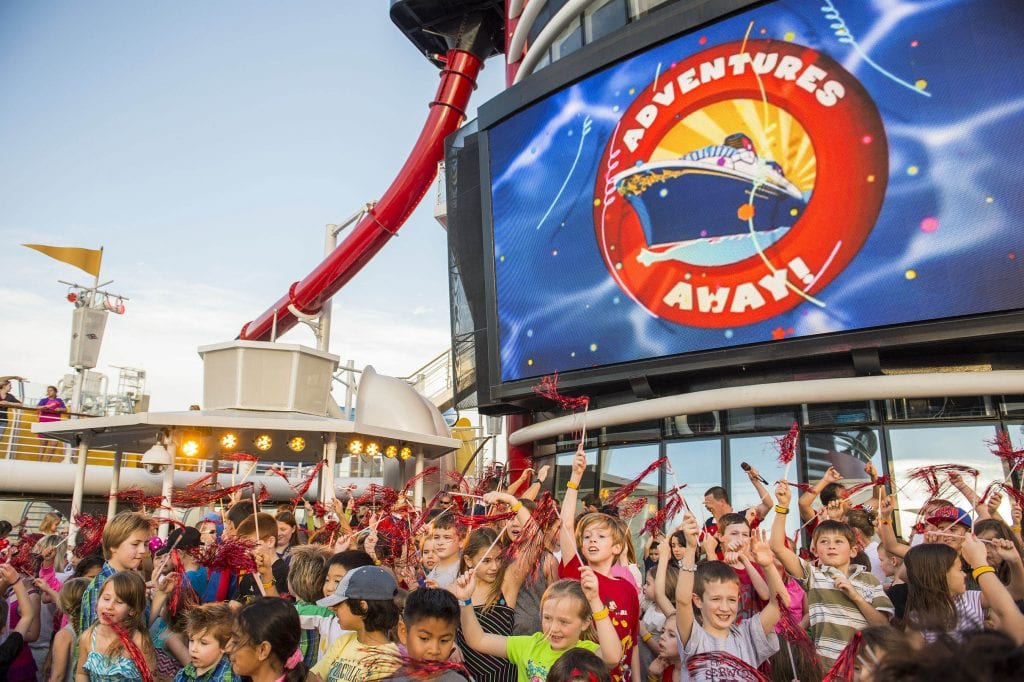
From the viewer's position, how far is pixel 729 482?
1124cm

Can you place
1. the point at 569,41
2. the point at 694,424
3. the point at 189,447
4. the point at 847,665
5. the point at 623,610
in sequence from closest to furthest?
the point at 847,665
the point at 623,610
the point at 694,424
the point at 189,447
the point at 569,41

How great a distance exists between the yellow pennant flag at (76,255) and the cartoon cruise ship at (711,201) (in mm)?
19494

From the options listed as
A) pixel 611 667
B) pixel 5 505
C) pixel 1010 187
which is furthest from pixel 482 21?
pixel 611 667

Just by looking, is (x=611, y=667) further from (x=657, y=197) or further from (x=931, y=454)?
(x=657, y=197)

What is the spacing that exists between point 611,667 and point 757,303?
8.35 metres

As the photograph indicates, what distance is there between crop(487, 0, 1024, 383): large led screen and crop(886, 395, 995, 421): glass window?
3.96 feet

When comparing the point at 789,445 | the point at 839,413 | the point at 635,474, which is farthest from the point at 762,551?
the point at 635,474

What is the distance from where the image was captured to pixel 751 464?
11.2m

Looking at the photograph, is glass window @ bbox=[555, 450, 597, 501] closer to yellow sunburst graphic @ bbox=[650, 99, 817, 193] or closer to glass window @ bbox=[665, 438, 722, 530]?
glass window @ bbox=[665, 438, 722, 530]

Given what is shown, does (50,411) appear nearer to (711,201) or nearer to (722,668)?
(711,201)

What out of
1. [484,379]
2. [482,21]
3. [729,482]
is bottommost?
[729,482]

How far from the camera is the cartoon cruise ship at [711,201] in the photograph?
11.2m

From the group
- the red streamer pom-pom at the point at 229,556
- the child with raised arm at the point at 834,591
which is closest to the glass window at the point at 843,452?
the child with raised arm at the point at 834,591

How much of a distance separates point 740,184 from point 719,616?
8.75 m
